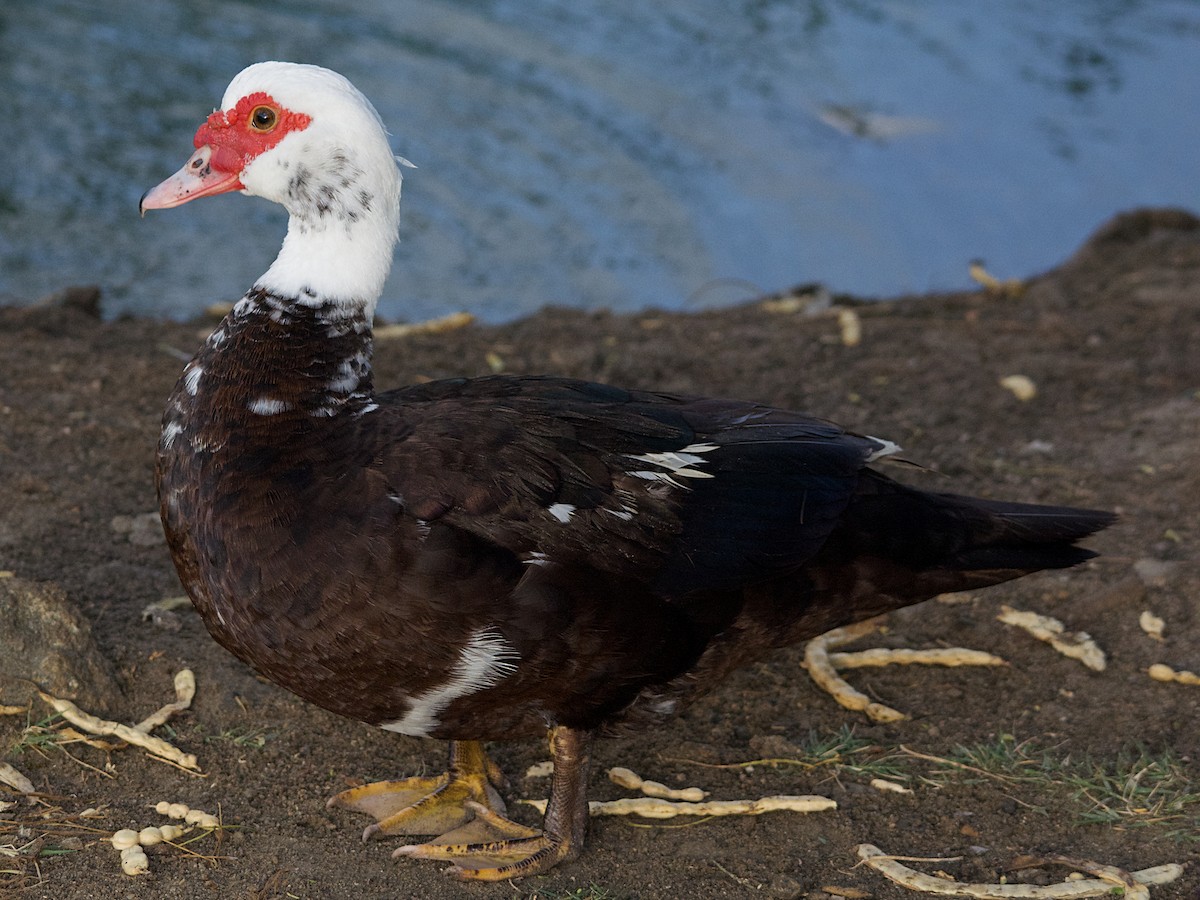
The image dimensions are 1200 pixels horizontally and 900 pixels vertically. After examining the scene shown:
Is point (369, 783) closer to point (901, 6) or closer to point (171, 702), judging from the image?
point (171, 702)

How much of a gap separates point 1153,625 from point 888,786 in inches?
43.6

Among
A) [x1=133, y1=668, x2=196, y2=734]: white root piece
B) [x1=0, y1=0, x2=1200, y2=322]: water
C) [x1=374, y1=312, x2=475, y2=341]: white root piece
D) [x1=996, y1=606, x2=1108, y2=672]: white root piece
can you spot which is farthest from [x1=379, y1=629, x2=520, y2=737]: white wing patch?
[x1=0, y1=0, x2=1200, y2=322]: water

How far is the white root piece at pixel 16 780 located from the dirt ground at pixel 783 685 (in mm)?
33

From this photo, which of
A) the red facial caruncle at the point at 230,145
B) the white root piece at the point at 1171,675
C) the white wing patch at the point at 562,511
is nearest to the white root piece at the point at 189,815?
the white wing patch at the point at 562,511

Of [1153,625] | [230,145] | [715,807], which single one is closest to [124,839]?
[715,807]

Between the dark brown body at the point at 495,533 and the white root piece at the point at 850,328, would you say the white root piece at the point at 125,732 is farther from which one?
the white root piece at the point at 850,328

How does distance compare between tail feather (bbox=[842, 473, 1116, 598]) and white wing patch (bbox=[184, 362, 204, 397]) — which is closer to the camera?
white wing patch (bbox=[184, 362, 204, 397])

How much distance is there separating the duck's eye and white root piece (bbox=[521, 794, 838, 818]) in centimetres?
182

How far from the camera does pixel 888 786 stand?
350 cm

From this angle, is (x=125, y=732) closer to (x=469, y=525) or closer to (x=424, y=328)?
(x=469, y=525)

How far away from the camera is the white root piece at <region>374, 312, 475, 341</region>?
5.66 metres

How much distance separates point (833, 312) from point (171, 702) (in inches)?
143

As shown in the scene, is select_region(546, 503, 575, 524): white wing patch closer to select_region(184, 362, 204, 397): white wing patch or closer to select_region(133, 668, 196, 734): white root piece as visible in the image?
select_region(184, 362, 204, 397): white wing patch

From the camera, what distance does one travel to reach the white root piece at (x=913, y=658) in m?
3.96
